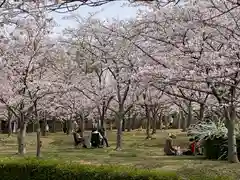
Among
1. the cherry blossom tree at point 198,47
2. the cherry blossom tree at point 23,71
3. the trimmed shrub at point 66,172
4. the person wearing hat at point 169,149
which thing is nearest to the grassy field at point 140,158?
the person wearing hat at point 169,149

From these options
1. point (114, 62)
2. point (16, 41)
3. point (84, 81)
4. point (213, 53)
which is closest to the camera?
point (213, 53)

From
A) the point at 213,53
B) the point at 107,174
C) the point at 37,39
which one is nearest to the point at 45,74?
the point at 37,39

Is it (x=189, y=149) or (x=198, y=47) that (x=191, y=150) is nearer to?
(x=189, y=149)

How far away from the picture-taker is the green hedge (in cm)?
712

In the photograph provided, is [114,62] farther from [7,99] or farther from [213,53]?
[213,53]

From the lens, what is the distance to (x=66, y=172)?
320 inches

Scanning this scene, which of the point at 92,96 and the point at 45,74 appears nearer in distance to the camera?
the point at 45,74

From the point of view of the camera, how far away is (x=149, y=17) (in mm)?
12438

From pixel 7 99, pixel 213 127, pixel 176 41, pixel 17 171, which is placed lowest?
pixel 17 171

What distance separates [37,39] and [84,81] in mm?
5503

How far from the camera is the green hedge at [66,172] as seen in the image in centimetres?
712

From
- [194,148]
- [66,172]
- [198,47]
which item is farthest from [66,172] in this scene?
[194,148]

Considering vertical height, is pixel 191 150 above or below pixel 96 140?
below

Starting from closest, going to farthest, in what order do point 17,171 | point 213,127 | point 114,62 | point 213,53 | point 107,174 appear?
1. point 107,174
2. point 17,171
3. point 213,53
4. point 213,127
5. point 114,62
